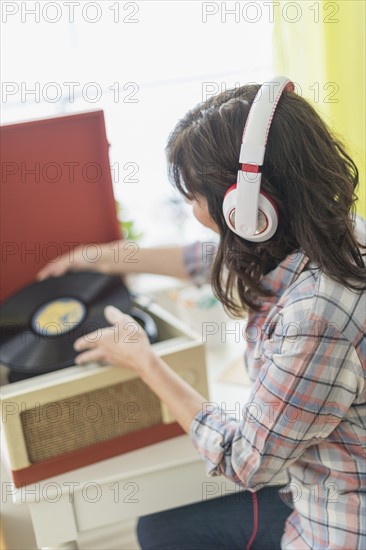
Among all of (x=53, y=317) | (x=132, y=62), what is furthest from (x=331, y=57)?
(x=132, y=62)

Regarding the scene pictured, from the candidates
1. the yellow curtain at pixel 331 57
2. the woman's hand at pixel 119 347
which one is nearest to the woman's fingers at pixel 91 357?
the woman's hand at pixel 119 347

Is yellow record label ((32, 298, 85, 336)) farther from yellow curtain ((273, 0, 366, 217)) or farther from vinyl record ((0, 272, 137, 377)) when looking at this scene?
yellow curtain ((273, 0, 366, 217))

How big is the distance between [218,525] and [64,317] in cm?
43

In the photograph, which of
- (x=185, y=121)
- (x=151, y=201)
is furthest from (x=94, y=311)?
(x=151, y=201)

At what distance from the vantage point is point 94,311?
1.19m

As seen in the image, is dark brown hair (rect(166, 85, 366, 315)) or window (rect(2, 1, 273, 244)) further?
window (rect(2, 1, 273, 244))

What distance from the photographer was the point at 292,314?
2.76 feet

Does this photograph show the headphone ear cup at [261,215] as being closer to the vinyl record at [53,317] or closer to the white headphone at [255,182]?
the white headphone at [255,182]

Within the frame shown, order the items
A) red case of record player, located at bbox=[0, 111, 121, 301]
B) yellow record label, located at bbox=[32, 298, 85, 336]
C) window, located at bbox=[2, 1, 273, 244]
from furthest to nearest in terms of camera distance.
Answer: window, located at bbox=[2, 1, 273, 244] → red case of record player, located at bbox=[0, 111, 121, 301] → yellow record label, located at bbox=[32, 298, 85, 336]

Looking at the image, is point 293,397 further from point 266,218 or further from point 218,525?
point 218,525

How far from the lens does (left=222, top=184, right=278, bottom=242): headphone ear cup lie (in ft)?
2.76

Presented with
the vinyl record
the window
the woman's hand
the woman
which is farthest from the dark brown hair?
the window

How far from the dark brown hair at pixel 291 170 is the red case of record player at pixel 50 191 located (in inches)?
16.5

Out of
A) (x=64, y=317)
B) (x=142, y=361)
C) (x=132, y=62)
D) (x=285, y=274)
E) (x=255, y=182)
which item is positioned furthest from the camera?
(x=132, y=62)
